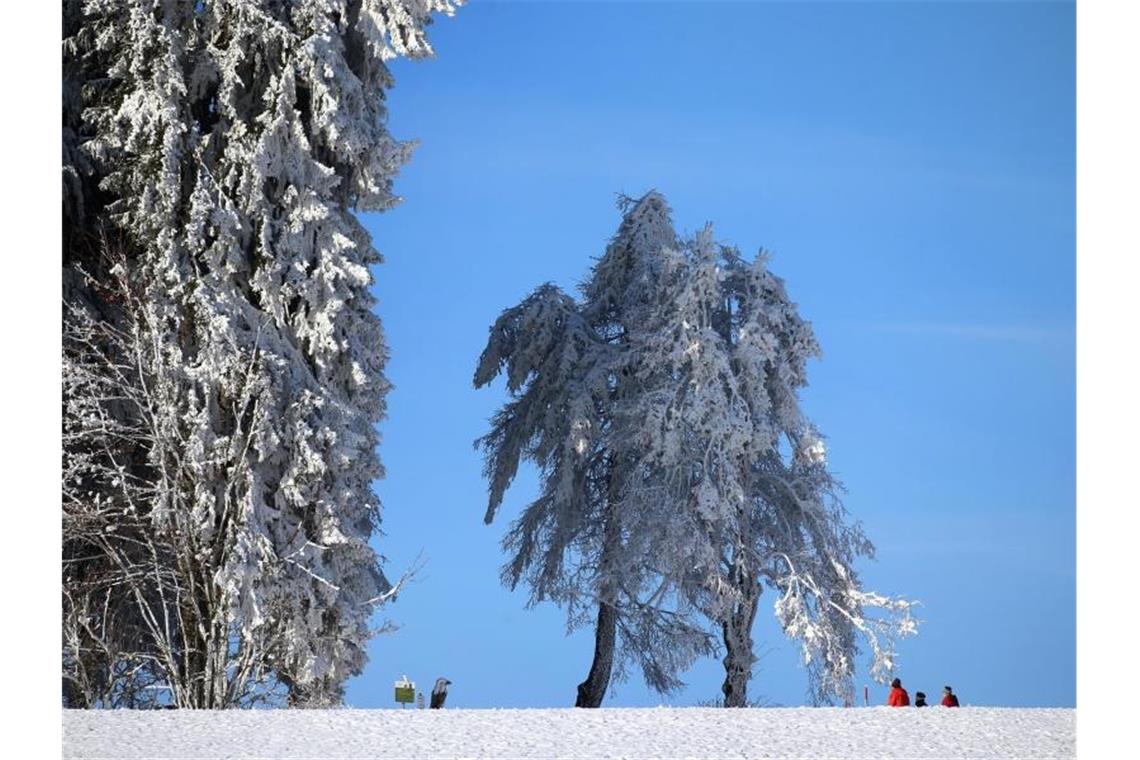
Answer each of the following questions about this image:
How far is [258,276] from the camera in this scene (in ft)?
45.8

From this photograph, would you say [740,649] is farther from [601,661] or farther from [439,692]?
[439,692]

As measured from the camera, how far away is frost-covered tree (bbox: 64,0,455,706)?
1354cm

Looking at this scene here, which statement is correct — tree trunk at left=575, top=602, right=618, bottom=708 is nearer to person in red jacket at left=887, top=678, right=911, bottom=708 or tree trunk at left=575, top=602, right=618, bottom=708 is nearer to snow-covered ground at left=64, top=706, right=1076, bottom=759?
person in red jacket at left=887, top=678, right=911, bottom=708

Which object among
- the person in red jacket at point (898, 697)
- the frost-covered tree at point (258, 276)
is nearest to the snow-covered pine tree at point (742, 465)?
the person in red jacket at point (898, 697)

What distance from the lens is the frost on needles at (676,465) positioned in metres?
16.6

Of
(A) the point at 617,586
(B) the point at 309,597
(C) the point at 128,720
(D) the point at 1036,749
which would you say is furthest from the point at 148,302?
(D) the point at 1036,749

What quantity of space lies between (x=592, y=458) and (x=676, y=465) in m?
1.58

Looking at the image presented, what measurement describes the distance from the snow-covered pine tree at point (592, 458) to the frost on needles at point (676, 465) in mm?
22

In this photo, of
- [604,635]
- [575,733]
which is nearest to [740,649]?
[604,635]

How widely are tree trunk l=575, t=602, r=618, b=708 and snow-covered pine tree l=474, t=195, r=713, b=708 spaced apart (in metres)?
0.01

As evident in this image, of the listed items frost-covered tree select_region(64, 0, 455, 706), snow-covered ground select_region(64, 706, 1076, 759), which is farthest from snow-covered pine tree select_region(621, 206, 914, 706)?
snow-covered ground select_region(64, 706, 1076, 759)

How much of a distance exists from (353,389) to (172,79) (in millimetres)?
3113

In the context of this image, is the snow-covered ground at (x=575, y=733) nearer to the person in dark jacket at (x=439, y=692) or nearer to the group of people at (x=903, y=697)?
the group of people at (x=903, y=697)
